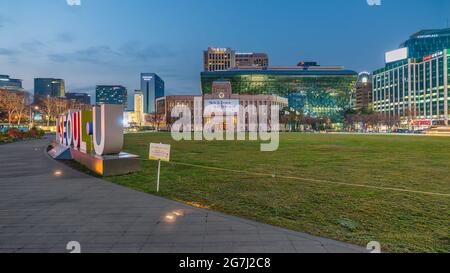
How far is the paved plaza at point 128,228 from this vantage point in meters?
5.22

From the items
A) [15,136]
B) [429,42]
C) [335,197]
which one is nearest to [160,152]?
[335,197]

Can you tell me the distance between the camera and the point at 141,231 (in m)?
5.98

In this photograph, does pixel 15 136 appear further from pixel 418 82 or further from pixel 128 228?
pixel 418 82

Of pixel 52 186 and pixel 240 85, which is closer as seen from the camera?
pixel 52 186

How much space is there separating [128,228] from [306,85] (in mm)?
166393

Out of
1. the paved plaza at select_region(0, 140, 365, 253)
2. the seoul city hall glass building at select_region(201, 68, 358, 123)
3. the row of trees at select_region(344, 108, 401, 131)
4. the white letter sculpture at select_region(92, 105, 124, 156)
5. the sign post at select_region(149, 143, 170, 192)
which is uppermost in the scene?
the seoul city hall glass building at select_region(201, 68, 358, 123)

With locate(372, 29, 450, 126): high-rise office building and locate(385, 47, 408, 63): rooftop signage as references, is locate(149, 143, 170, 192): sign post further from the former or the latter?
locate(385, 47, 408, 63): rooftop signage

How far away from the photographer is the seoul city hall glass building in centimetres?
15950

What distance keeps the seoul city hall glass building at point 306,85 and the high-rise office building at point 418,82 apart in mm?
28015

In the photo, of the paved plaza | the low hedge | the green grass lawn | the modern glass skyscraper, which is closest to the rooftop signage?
the modern glass skyscraper

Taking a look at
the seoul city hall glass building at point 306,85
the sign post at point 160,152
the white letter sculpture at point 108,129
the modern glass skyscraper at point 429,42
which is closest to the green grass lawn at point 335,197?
the sign post at point 160,152

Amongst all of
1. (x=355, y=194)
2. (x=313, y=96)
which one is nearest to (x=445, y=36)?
(x=313, y=96)
